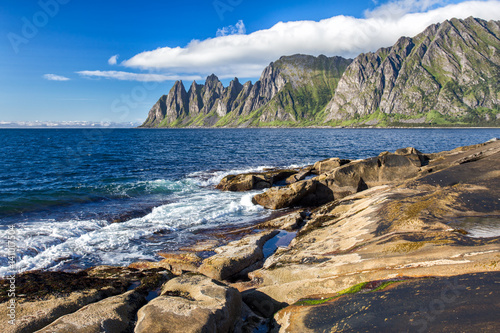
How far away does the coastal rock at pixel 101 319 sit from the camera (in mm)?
6520

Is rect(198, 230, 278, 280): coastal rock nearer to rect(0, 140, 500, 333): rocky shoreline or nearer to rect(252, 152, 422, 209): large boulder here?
rect(0, 140, 500, 333): rocky shoreline

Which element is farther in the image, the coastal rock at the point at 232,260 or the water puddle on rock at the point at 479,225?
the coastal rock at the point at 232,260

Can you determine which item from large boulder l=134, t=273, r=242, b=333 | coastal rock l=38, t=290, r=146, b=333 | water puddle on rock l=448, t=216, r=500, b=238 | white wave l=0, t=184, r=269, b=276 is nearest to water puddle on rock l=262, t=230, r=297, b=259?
white wave l=0, t=184, r=269, b=276

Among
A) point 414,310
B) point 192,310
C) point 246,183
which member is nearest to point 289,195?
point 246,183

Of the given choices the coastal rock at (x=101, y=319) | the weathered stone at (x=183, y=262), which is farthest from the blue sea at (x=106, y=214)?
the coastal rock at (x=101, y=319)

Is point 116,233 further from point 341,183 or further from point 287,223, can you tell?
point 341,183

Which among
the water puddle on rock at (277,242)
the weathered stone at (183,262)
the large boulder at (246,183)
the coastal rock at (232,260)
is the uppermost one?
the large boulder at (246,183)

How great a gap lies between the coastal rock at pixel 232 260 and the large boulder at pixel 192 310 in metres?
2.86

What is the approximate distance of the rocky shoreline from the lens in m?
6.58

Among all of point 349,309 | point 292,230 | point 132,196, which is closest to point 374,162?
point 292,230

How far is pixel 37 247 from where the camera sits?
52.1 feet

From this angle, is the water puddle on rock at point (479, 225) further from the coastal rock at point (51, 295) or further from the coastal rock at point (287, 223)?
the coastal rock at point (51, 295)

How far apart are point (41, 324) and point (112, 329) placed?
208 cm

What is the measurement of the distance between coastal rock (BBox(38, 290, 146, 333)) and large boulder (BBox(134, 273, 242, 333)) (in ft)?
1.44
